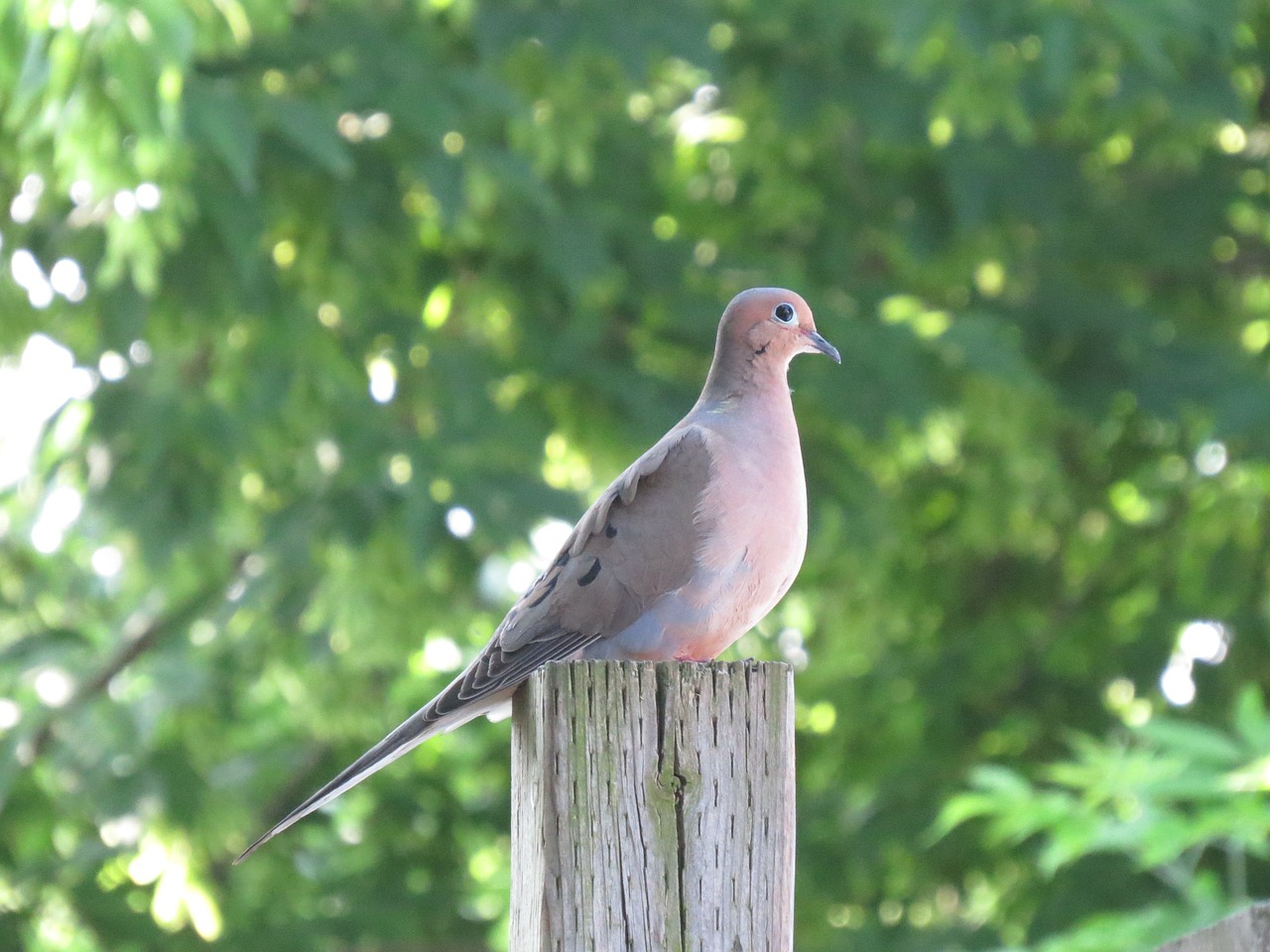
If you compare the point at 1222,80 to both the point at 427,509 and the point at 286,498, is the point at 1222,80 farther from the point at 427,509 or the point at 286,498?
the point at 286,498

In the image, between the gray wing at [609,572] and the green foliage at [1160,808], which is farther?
the green foliage at [1160,808]

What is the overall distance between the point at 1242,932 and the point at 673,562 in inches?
48.2

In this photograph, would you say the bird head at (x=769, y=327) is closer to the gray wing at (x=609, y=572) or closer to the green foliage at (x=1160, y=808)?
the gray wing at (x=609, y=572)

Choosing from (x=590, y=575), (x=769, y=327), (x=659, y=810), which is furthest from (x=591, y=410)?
(x=659, y=810)

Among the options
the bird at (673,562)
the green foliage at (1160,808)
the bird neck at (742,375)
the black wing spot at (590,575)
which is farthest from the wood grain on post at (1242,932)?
the green foliage at (1160,808)

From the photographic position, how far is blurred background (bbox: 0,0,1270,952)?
5.32 meters

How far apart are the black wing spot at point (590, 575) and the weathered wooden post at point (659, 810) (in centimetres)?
84

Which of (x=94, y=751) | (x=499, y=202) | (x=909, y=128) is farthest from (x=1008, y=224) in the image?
(x=94, y=751)

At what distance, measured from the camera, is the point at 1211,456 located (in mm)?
7039

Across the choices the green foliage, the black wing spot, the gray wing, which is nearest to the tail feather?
the gray wing

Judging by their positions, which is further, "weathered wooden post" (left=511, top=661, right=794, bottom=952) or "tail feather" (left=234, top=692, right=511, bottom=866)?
"tail feather" (left=234, top=692, right=511, bottom=866)

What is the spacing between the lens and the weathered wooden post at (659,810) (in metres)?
1.95

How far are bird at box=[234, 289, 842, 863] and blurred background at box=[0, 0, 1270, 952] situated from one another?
1620 millimetres

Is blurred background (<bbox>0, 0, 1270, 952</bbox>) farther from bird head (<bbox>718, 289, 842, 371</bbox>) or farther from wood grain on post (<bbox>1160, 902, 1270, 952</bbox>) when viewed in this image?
wood grain on post (<bbox>1160, 902, 1270, 952</bbox>)
